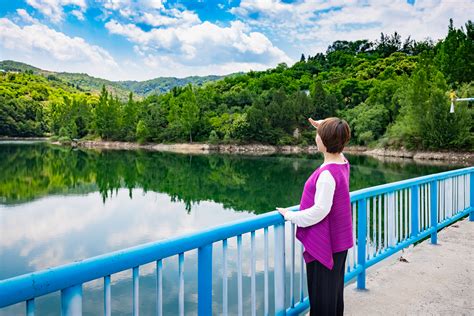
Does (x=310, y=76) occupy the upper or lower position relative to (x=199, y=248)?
upper

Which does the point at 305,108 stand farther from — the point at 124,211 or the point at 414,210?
the point at 414,210

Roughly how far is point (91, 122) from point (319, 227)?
3261 inches

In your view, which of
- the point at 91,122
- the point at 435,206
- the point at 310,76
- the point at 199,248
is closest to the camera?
the point at 199,248

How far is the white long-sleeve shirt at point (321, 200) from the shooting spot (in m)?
2.22

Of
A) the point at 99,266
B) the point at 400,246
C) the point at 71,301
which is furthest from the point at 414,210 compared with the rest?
the point at 71,301

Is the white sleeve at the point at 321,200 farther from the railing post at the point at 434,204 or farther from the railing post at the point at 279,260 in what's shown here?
the railing post at the point at 434,204

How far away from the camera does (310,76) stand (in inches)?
4085

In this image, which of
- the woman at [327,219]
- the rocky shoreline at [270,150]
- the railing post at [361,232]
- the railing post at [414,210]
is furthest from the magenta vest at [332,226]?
the rocky shoreline at [270,150]

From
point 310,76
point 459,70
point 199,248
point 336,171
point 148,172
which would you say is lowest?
point 148,172

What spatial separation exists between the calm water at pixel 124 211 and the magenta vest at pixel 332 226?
5232 mm

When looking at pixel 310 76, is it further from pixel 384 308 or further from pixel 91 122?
pixel 384 308

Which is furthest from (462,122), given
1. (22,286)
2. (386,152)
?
(22,286)

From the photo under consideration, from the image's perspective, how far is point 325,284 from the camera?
7.80 feet

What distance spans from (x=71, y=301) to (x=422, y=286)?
3506 mm
